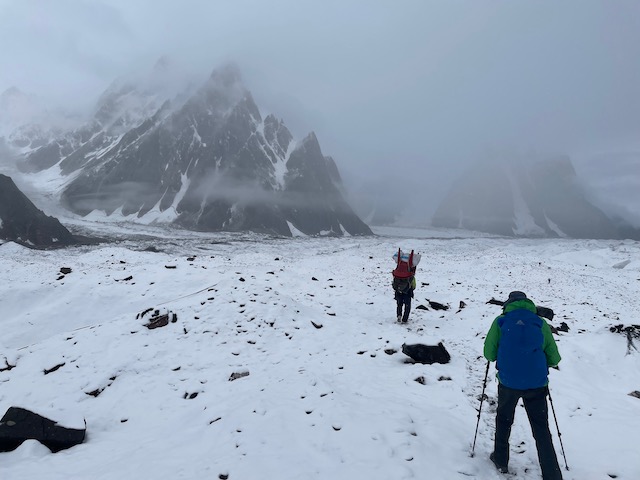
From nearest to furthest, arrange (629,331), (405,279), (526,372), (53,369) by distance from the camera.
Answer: (526,372) → (53,369) → (629,331) → (405,279)

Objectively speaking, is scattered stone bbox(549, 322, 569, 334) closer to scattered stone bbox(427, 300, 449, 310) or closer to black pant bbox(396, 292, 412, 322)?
scattered stone bbox(427, 300, 449, 310)

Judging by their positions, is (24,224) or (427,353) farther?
(24,224)

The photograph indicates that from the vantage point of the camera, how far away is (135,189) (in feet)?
586

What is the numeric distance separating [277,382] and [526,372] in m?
6.61

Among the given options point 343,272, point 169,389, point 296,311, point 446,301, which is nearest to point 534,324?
point 169,389

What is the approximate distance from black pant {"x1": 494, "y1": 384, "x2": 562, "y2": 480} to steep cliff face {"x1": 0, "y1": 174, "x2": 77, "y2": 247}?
74968 millimetres

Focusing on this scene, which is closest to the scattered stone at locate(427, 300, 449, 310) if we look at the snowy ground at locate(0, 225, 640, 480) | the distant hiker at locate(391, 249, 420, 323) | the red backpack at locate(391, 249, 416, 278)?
the snowy ground at locate(0, 225, 640, 480)

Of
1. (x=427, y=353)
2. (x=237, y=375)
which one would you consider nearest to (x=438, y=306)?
(x=427, y=353)

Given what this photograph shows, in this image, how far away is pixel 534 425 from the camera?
577 centimetres

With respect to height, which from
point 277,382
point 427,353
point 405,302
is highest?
point 405,302

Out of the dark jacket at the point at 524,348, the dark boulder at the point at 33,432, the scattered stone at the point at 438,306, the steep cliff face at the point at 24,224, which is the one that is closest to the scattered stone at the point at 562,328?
the scattered stone at the point at 438,306

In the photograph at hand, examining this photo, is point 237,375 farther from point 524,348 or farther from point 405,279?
point 524,348

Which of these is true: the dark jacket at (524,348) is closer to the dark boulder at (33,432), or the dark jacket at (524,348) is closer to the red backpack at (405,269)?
the dark boulder at (33,432)

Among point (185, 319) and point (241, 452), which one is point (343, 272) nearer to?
point (185, 319)
